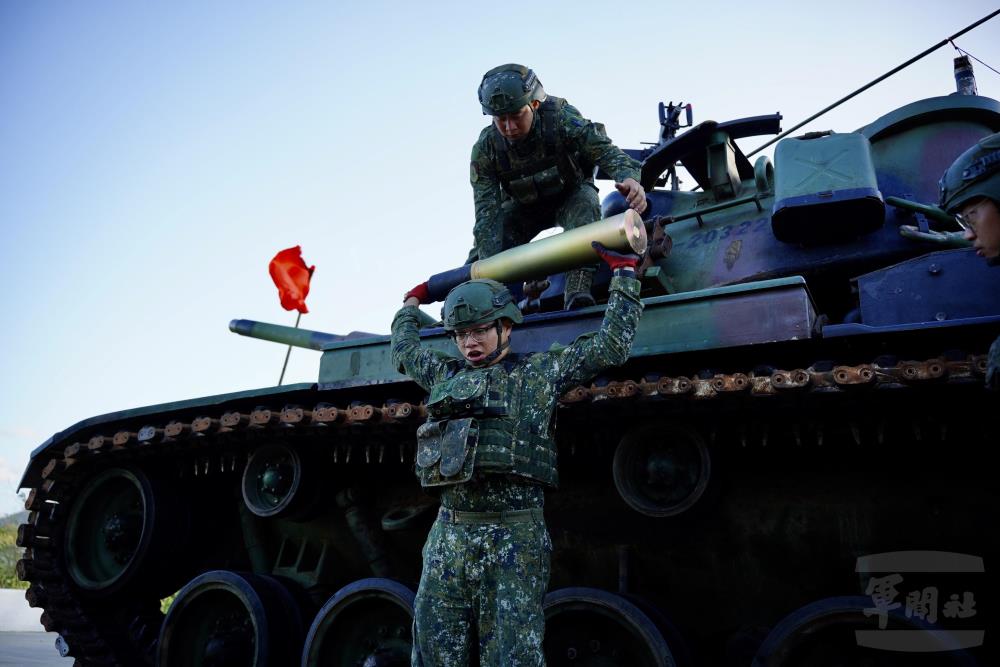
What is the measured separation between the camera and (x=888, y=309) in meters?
4.83

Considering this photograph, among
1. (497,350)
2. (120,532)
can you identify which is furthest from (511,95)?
(120,532)

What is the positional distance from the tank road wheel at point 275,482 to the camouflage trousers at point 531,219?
193 cm

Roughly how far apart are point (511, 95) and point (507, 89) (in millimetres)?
43

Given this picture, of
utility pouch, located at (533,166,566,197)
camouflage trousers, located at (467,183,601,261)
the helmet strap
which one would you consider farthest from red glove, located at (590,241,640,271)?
utility pouch, located at (533,166,566,197)

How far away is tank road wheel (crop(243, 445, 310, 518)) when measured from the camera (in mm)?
6098

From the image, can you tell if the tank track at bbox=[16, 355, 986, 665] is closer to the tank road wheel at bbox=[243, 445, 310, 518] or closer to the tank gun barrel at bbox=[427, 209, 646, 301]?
the tank road wheel at bbox=[243, 445, 310, 518]

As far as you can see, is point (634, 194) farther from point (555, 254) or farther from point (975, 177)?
point (975, 177)

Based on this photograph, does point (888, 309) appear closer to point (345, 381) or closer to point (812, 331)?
point (812, 331)

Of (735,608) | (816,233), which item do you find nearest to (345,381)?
(735,608)

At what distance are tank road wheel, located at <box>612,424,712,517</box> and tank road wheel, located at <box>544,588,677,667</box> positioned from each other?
53 centimetres

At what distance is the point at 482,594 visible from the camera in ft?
13.1

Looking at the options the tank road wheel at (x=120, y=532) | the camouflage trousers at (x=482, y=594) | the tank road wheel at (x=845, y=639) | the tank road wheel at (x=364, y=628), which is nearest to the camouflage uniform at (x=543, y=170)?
the tank road wheel at (x=364, y=628)

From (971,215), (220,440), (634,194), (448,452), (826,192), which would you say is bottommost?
(448,452)

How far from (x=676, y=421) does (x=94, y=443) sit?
14.0 feet
